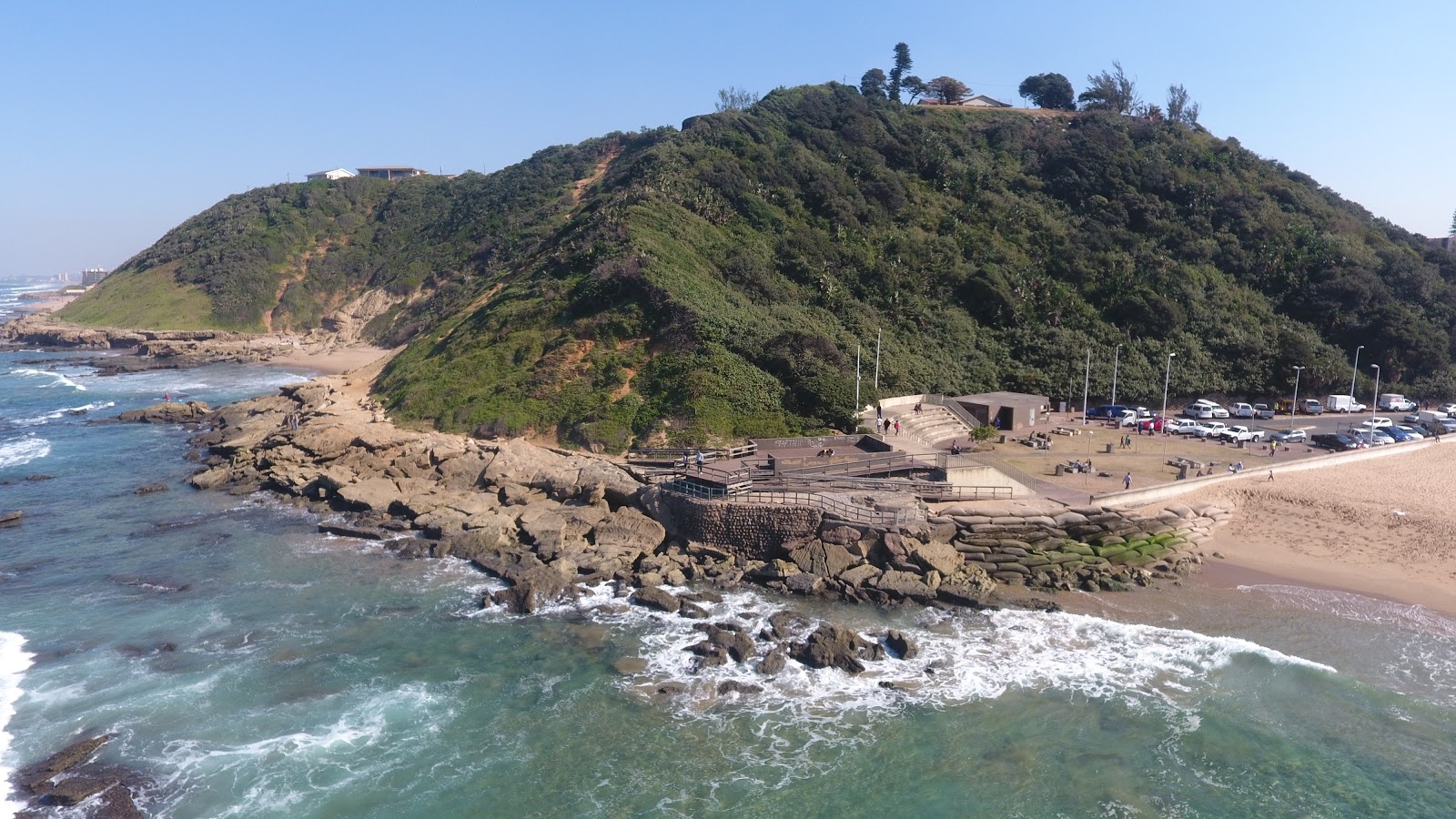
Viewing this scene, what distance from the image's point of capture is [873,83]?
332 ft

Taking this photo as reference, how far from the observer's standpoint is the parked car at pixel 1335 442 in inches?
1620

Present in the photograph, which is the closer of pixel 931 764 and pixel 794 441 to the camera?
pixel 931 764

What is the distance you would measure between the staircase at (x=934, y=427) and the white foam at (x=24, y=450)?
48257 mm

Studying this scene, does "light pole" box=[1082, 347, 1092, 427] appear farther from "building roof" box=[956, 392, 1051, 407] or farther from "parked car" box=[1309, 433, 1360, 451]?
"parked car" box=[1309, 433, 1360, 451]

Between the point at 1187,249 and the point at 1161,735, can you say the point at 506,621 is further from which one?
the point at 1187,249

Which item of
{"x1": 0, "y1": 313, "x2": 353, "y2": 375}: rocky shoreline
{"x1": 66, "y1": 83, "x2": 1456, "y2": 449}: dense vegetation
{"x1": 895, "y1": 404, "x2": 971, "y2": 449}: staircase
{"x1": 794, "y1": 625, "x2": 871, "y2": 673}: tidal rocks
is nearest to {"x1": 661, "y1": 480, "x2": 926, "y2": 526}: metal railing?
{"x1": 794, "y1": 625, "x2": 871, "y2": 673}: tidal rocks

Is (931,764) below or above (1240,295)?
below

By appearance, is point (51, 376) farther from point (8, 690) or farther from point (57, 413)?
point (8, 690)

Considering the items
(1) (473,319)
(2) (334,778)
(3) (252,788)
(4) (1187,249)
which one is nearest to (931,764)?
(2) (334,778)

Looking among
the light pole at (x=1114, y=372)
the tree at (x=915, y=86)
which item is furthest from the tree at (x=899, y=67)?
the light pole at (x=1114, y=372)

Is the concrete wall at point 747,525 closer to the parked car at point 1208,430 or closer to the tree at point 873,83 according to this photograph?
the parked car at point 1208,430

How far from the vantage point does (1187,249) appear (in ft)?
214

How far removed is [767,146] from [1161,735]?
6226cm

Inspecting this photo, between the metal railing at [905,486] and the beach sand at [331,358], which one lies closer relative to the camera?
the metal railing at [905,486]
